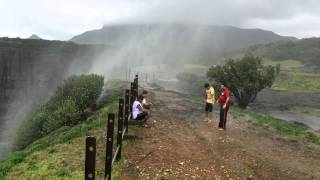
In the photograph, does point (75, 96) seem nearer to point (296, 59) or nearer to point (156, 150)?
point (156, 150)

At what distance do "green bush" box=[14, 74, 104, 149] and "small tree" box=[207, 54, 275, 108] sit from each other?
460 inches

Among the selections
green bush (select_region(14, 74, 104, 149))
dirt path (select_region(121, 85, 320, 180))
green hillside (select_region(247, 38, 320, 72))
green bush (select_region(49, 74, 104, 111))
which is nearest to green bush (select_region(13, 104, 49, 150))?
green bush (select_region(14, 74, 104, 149))

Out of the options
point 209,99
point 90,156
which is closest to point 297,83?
point 209,99

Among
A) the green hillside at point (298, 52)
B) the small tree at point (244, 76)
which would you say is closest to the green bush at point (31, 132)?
the small tree at point (244, 76)

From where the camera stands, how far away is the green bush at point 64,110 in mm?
33594

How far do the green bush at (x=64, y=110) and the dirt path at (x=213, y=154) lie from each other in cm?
1057

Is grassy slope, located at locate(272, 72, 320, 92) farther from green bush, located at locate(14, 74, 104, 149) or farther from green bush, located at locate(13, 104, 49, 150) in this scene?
green bush, located at locate(13, 104, 49, 150)

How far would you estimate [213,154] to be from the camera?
17.6m

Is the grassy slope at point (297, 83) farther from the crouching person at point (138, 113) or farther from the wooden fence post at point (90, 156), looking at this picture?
the wooden fence post at point (90, 156)

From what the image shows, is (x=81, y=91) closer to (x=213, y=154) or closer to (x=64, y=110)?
(x=64, y=110)

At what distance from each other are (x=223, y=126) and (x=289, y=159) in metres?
5.22

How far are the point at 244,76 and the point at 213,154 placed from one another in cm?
2965

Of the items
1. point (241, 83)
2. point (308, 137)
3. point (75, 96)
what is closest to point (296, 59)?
point (241, 83)

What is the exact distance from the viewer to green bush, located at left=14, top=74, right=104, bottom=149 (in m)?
33.6
